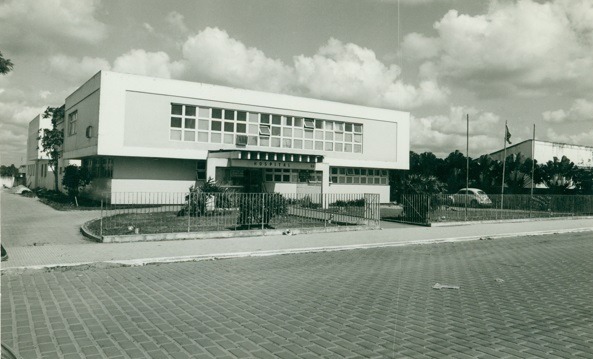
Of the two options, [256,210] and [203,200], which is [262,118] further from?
[256,210]

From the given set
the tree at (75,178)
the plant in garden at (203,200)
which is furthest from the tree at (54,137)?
the plant in garden at (203,200)

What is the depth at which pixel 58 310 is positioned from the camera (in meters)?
6.09

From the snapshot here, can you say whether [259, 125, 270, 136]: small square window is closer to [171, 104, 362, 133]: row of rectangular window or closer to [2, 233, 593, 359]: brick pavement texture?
[171, 104, 362, 133]: row of rectangular window

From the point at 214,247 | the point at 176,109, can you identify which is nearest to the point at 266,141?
the point at 176,109

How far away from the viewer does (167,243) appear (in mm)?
12539

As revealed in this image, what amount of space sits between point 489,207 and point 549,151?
95.2 ft

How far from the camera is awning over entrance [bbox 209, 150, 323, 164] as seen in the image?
24109mm

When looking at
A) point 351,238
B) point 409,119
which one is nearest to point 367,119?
point 409,119

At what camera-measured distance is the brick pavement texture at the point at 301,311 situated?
4762 mm

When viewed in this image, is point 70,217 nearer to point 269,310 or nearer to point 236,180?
point 236,180

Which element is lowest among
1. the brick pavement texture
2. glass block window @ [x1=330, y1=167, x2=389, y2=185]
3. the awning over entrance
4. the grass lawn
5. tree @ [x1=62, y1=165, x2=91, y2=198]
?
the brick pavement texture

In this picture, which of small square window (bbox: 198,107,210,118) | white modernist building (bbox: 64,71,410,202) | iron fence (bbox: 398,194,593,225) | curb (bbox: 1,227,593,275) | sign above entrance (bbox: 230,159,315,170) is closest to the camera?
curb (bbox: 1,227,593,275)

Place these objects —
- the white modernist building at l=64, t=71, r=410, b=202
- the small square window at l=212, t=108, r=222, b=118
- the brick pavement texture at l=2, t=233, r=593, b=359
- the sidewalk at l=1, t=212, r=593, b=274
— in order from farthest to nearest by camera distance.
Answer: the small square window at l=212, t=108, r=222, b=118, the white modernist building at l=64, t=71, r=410, b=202, the sidewalk at l=1, t=212, r=593, b=274, the brick pavement texture at l=2, t=233, r=593, b=359

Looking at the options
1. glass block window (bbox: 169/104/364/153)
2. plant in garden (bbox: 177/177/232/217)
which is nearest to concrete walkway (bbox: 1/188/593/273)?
plant in garden (bbox: 177/177/232/217)
